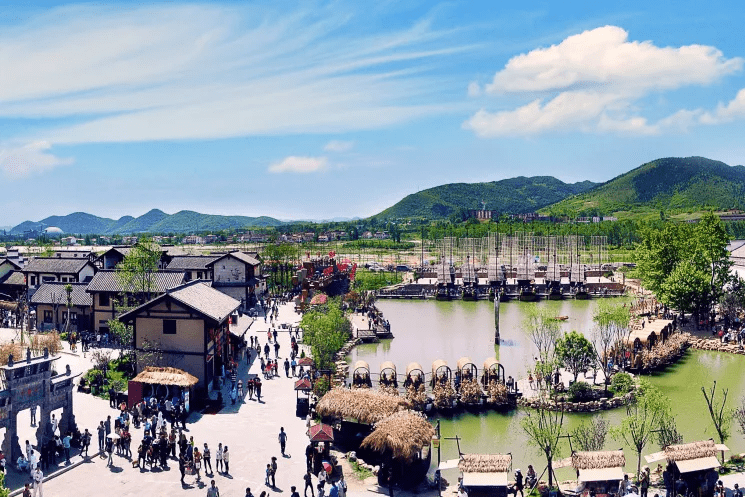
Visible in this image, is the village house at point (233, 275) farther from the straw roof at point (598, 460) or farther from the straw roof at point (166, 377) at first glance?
the straw roof at point (598, 460)

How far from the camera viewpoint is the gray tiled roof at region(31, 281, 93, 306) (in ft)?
161

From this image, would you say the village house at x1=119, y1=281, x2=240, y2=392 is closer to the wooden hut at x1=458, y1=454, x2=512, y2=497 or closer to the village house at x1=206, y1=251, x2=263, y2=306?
the wooden hut at x1=458, y1=454, x2=512, y2=497

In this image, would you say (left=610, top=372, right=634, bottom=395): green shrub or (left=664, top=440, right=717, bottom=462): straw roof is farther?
(left=610, top=372, right=634, bottom=395): green shrub

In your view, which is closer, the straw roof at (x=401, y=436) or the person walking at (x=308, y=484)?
the person walking at (x=308, y=484)

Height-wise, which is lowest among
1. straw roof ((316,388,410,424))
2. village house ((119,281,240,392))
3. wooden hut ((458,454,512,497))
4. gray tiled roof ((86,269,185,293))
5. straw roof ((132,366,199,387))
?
wooden hut ((458,454,512,497))

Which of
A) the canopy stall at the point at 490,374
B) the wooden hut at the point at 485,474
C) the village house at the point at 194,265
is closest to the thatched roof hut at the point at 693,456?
the wooden hut at the point at 485,474

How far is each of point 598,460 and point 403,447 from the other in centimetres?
Result: 673

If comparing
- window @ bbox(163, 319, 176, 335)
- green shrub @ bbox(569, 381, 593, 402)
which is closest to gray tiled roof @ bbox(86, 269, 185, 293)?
window @ bbox(163, 319, 176, 335)

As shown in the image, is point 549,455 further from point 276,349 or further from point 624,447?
point 276,349

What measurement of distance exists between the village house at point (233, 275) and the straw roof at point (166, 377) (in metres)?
31.1

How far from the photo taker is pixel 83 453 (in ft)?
80.8

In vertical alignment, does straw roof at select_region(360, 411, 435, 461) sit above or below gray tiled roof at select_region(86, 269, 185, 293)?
below

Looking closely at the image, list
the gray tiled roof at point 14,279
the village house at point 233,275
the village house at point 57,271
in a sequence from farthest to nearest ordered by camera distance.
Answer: the village house at point 233,275
the gray tiled roof at point 14,279
the village house at point 57,271

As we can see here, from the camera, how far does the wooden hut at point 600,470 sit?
2147cm
